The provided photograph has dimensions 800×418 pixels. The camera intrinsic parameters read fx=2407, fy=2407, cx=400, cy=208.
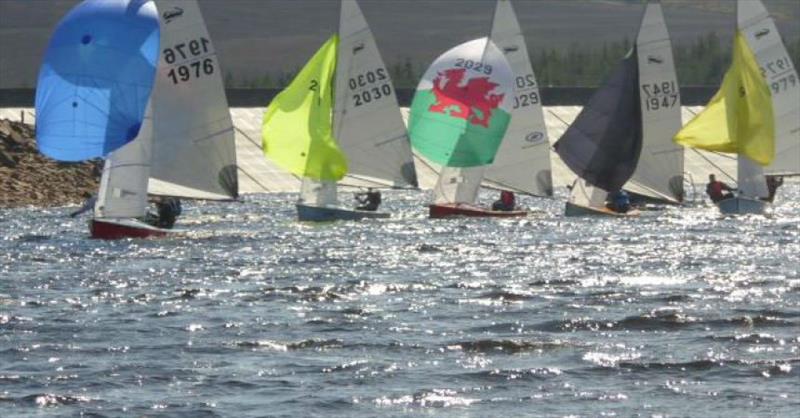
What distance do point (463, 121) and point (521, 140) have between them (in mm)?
3966

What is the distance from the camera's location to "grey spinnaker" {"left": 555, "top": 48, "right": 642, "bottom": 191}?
2687 inches

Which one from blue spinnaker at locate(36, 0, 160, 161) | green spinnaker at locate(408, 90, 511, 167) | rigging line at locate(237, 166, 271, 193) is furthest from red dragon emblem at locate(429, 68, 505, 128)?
rigging line at locate(237, 166, 271, 193)

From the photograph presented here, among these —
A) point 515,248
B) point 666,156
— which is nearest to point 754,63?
point 666,156

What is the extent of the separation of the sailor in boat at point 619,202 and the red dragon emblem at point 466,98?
431 cm

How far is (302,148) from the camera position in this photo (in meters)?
62.3

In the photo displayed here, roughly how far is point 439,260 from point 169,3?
36.4 ft

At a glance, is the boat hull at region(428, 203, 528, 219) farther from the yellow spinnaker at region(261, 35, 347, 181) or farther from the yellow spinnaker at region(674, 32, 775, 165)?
the yellow spinnaker at region(674, 32, 775, 165)

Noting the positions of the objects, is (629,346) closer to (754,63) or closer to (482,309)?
(482,309)

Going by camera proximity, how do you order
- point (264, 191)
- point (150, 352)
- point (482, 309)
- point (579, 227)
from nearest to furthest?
point (150, 352) → point (482, 309) → point (579, 227) → point (264, 191)

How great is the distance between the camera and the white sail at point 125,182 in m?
52.8

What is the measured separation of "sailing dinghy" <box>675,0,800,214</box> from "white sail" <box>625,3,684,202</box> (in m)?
1.03

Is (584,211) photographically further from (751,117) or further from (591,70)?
(591,70)

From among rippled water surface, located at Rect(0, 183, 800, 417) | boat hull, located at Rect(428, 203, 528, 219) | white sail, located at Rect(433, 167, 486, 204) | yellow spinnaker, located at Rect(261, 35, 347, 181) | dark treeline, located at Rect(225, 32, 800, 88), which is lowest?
rippled water surface, located at Rect(0, 183, 800, 417)

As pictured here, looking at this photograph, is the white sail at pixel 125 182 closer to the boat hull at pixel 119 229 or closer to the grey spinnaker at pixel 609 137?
the boat hull at pixel 119 229
